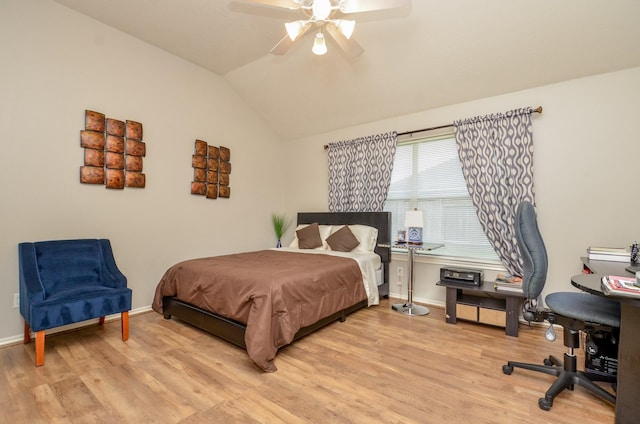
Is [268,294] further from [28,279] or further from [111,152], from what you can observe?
[111,152]

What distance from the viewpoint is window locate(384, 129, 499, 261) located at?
3736 mm

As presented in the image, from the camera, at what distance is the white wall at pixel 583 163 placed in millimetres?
2820

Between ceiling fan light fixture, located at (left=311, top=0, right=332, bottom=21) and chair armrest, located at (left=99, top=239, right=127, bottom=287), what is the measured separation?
289 cm

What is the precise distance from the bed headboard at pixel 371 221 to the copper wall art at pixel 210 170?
151 cm

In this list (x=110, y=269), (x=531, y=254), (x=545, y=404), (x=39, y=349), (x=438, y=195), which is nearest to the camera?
(x=545, y=404)

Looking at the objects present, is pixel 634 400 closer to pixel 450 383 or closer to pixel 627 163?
pixel 450 383

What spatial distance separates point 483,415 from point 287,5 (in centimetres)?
304

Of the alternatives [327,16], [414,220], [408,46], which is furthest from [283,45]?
[414,220]

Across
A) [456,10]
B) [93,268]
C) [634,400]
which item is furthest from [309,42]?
[634,400]

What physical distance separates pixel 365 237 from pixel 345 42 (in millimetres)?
2457

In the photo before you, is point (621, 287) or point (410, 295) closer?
point (621, 287)

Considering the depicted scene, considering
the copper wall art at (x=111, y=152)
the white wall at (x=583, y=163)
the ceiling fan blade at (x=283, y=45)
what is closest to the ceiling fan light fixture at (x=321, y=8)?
the ceiling fan blade at (x=283, y=45)

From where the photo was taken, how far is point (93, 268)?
2.96 metres

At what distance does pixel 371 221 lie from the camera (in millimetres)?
4340
